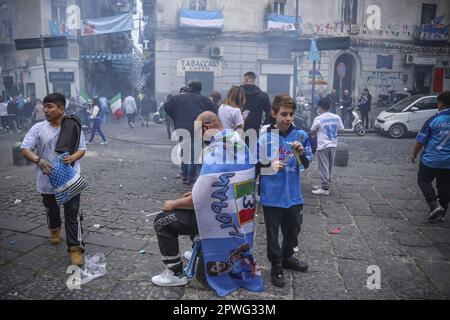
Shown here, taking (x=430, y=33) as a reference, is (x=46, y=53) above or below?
below

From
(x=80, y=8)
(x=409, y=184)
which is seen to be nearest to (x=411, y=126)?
(x=409, y=184)

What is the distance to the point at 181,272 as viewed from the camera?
127 inches

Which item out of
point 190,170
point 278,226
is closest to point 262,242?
point 278,226

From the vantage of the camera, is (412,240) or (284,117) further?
(412,240)

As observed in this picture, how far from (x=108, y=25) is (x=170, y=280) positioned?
820 inches

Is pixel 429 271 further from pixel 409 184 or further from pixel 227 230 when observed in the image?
pixel 409 184

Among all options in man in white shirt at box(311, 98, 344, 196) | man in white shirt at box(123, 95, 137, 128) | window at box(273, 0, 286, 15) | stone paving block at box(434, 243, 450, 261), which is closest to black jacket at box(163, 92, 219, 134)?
man in white shirt at box(311, 98, 344, 196)

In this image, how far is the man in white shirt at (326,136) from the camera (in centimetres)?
623

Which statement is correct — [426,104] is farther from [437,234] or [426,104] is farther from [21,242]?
[21,242]

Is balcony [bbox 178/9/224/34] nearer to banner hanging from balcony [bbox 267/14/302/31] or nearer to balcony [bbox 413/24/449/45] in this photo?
banner hanging from balcony [bbox 267/14/302/31]

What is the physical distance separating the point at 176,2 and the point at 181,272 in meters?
21.9

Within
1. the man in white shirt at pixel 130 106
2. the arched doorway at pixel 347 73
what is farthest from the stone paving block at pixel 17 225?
the arched doorway at pixel 347 73

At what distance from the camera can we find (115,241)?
4.24 metres

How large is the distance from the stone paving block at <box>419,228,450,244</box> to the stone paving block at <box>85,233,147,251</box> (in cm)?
354
